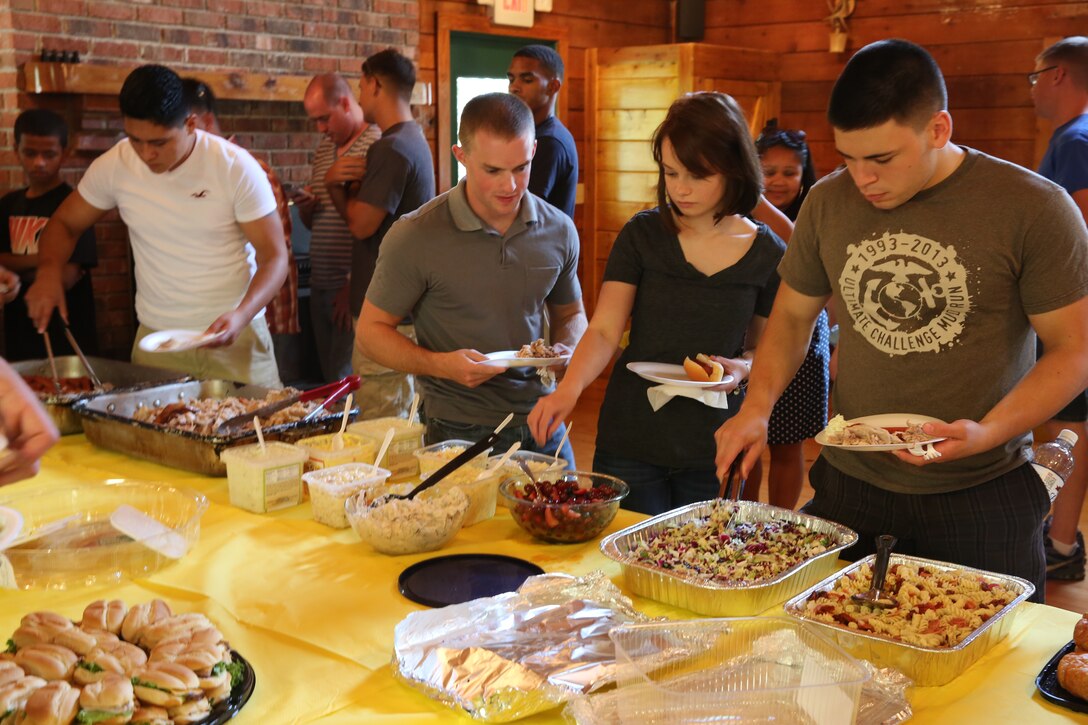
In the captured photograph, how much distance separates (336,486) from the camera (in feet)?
6.34

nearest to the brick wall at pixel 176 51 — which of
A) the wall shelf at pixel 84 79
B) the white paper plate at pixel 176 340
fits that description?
the wall shelf at pixel 84 79

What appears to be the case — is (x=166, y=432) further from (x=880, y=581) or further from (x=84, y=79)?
(x=84, y=79)

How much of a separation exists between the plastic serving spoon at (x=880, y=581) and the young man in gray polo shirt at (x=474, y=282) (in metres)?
1.03

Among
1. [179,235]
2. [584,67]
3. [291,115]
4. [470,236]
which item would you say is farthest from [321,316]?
[584,67]

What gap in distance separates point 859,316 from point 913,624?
2.11ft

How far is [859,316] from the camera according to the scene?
1.88 meters

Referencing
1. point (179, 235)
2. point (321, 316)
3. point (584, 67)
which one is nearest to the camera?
point (179, 235)

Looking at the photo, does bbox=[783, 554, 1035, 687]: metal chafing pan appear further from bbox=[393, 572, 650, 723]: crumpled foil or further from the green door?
the green door

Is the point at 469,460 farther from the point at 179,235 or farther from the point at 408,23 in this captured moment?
the point at 408,23

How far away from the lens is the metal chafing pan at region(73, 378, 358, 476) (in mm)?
2232

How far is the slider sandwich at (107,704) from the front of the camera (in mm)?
1143

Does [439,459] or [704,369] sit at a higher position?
[704,369]

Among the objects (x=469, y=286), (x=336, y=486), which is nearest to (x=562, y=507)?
(x=336, y=486)

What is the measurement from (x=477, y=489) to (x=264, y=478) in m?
0.42
